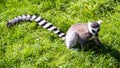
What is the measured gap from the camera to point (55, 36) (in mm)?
6199

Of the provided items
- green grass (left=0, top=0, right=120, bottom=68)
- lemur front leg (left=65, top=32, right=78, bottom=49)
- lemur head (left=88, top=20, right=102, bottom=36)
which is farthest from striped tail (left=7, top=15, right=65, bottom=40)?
lemur head (left=88, top=20, right=102, bottom=36)

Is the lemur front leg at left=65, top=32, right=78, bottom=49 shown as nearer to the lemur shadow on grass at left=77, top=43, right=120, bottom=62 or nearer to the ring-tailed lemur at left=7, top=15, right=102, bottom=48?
the ring-tailed lemur at left=7, top=15, right=102, bottom=48

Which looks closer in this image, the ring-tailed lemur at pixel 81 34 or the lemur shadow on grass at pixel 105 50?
the ring-tailed lemur at pixel 81 34

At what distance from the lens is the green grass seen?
18.7ft

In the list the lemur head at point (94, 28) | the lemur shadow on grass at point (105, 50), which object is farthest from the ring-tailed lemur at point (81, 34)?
the lemur shadow on grass at point (105, 50)

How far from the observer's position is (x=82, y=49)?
581cm

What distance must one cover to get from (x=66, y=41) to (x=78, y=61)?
16.1 inches

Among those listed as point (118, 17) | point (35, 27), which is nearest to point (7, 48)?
point (35, 27)

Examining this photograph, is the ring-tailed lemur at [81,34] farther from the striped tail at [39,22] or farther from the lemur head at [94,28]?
the striped tail at [39,22]

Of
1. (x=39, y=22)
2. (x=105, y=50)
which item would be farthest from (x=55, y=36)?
(x=105, y=50)

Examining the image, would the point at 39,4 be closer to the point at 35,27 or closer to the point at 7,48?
the point at 35,27

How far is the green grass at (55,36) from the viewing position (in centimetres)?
571

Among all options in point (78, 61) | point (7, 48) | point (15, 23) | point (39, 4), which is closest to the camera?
point (78, 61)

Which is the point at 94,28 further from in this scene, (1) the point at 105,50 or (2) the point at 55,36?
(2) the point at 55,36
